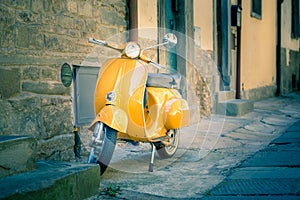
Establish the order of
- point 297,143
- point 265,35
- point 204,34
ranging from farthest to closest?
point 265,35 < point 204,34 < point 297,143

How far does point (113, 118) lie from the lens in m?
3.18

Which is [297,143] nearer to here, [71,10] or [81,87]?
[81,87]

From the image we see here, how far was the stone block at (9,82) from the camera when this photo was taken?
3168 millimetres

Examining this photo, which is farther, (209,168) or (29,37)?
(209,168)

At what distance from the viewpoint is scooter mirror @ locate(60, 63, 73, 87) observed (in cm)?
385

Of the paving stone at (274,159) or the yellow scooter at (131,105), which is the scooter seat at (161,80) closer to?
the yellow scooter at (131,105)

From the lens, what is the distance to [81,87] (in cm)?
434

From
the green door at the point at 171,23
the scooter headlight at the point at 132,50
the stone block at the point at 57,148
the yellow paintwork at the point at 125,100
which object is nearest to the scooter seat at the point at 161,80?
the yellow paintwork at the point at 125,100

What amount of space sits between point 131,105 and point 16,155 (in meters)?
1.10

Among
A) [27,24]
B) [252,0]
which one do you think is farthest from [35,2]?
[252,0]

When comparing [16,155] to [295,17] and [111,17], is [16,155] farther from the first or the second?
[295,17]

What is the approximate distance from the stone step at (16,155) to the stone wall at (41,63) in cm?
57

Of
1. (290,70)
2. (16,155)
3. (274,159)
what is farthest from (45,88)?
(290,70)

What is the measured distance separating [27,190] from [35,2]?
186 cm
